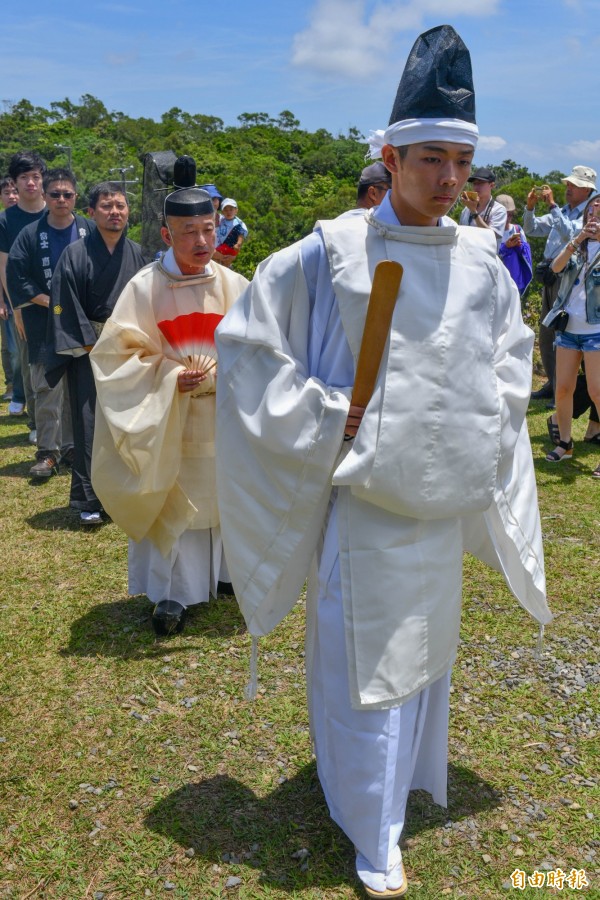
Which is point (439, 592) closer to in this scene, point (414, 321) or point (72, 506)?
point (414, 321)

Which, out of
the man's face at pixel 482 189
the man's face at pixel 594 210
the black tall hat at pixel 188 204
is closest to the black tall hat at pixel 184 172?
the black tall hat at pixel 188 204

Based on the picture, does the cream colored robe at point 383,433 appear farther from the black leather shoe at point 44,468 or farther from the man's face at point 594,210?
the man's face at point 594,210

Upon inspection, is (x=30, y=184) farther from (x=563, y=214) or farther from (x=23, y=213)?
(x=563, y=214)

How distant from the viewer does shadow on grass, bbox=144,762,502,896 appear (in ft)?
8.78

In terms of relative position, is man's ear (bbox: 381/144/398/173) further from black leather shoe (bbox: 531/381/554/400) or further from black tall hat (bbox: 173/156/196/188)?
black leather shoe (bbox: 531/381/554/400)

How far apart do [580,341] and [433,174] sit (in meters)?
4.61

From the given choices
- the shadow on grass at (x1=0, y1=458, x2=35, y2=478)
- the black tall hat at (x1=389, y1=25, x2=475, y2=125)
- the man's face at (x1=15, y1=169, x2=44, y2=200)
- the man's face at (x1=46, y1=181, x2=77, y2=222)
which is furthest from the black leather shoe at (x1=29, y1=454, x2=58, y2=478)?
the black tall hat at (x1=389, y1=25, x2=475, y2=125)

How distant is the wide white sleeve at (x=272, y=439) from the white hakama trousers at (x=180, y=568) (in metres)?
1.52

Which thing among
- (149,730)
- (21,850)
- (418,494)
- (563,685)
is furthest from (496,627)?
(21,850)

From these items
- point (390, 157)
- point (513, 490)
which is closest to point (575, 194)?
point (513, 490)

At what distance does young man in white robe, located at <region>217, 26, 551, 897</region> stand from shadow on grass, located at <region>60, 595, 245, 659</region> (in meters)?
1.50

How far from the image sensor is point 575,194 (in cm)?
753

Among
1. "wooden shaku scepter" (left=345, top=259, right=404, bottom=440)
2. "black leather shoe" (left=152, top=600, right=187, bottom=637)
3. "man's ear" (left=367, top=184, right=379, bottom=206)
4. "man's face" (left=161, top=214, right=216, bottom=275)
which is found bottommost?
"black leather shoe" (left=152, top=600, right=187, bottom=637)

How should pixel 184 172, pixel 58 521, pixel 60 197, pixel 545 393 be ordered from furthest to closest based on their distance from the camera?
pixel 545 393 → pixel 60 197 → pixel 58 521 → pixel 184 172
